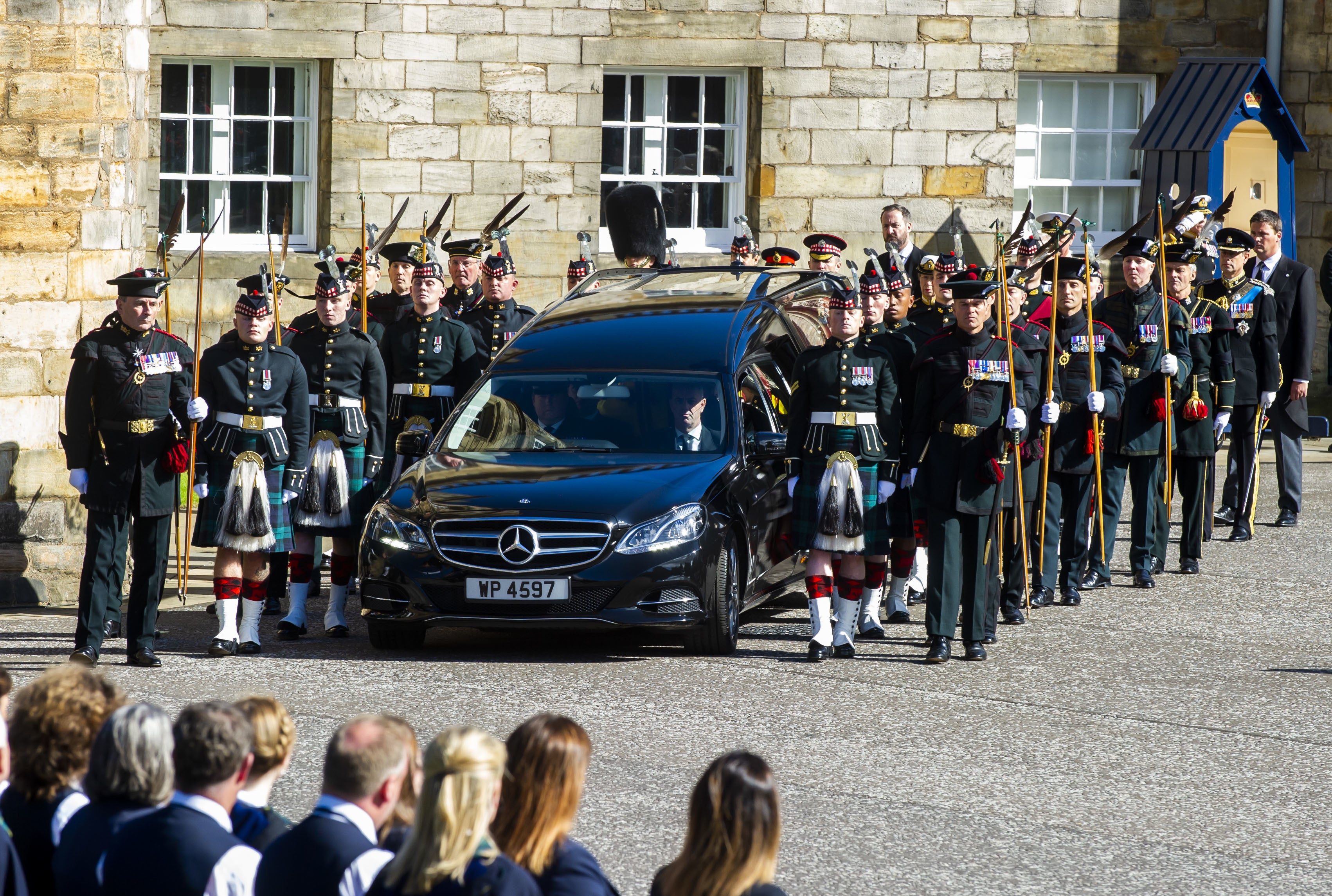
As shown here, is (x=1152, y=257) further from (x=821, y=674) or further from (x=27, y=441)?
(x=27, y=441)

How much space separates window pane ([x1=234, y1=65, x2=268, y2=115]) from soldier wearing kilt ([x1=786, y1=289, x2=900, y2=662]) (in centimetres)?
884

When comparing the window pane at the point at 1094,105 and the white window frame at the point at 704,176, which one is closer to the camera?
the white window frame at the point at 704,176

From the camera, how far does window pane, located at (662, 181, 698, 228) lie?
17828 mm

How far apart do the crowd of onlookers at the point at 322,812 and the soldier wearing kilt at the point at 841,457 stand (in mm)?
5399

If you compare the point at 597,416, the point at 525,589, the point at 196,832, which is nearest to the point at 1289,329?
the point at 597,416

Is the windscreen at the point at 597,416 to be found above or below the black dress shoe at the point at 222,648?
above

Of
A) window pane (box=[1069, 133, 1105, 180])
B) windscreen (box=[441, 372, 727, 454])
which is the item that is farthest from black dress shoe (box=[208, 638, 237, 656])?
window pane (box=[1069, 133, 1105, 180])

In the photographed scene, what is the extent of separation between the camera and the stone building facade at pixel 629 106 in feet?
54.3

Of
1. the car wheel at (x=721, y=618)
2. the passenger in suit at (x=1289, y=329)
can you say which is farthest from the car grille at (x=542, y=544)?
the passenger in suit at (x=1289, y=329)

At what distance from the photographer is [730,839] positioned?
362 cm

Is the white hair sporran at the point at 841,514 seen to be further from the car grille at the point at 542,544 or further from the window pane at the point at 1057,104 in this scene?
the window pane at the point at 1057,104

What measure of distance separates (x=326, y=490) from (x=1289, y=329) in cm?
726

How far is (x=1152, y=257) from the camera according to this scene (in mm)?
11695

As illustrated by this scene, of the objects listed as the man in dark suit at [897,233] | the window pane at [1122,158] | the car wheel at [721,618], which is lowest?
the car wheel at [721,618]
